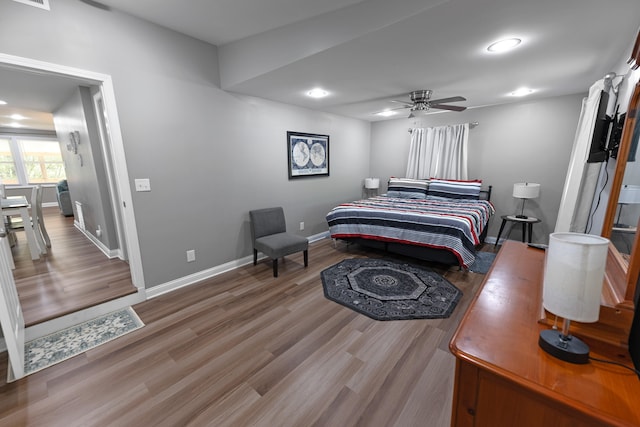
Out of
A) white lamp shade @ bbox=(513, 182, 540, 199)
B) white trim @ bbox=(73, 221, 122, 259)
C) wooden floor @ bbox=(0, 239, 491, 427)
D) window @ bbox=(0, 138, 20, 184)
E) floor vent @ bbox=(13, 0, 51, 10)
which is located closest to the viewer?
wooden floor @ bbox=(0, 239, 491, 427)

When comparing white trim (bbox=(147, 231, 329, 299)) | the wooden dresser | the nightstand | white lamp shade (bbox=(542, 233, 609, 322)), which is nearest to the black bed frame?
the nightstand

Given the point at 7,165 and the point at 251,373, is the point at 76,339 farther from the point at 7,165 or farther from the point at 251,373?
the point at 7,165

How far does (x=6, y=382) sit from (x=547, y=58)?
4820 mm

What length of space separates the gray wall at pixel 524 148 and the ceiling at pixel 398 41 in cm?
65

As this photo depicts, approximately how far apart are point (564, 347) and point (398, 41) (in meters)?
2.08

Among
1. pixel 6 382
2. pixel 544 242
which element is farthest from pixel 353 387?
pixel 544 242

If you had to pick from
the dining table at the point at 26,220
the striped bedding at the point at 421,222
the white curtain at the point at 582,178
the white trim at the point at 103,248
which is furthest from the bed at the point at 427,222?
the dining table at the point at 26,220

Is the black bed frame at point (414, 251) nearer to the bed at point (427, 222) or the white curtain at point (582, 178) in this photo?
the bed at point (427, 222)

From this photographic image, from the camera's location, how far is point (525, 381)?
29.5 inches

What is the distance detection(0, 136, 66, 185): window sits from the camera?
6.74 meters

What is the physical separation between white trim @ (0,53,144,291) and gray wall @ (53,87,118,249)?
1386 mm

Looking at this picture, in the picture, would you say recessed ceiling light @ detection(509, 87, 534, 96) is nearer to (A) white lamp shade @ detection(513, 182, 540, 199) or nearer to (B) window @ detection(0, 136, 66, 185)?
(A) white lamp shade @ detection(513, 182, 540, 199)

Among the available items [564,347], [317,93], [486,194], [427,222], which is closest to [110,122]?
[317,93]

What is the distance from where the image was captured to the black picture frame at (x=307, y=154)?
156 inches
